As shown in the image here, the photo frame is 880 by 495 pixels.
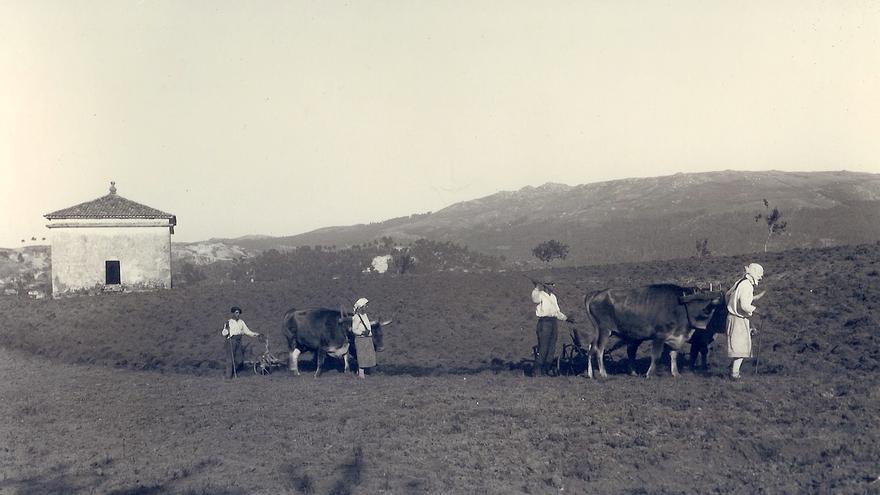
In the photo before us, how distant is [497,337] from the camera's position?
733 inches

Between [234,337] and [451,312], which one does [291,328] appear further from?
[451,312]

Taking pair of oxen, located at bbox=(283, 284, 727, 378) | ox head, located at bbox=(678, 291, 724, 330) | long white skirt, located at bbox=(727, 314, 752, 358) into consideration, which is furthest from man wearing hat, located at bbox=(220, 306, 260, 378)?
long white skirt, located at bbox=(727, 314, 752, 358)

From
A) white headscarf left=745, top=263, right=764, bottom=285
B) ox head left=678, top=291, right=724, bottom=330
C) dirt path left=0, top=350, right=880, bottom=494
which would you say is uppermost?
white headscarf left=745, top=263, right=764, bottom=285

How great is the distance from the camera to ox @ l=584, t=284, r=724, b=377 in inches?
501

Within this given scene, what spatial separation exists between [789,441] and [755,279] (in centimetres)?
414

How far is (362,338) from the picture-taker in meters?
14.5

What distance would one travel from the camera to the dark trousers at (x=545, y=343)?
43.6 ft

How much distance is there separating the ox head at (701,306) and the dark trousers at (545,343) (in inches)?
91.6

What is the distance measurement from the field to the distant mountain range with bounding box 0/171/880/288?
40.0m

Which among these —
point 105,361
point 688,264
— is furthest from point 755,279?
point 105,361

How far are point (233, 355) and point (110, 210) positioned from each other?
2465 centimetres

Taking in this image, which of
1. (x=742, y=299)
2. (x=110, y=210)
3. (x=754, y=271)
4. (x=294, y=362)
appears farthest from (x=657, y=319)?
(x=110, y=210)

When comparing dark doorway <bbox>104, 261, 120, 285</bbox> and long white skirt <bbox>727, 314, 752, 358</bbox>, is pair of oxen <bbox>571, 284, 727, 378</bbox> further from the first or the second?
dark doorway <bbox>104, 261, 120, 285</bbox>

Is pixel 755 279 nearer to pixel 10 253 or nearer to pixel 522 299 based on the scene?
pixel 522 299
